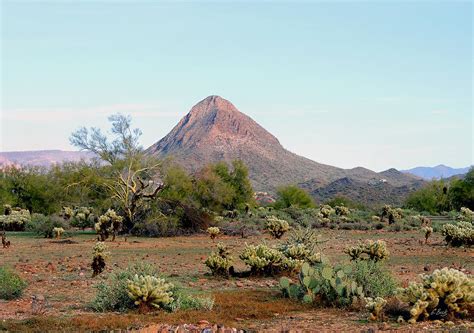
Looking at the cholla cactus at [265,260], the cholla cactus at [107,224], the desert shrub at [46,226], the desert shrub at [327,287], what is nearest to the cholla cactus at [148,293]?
the desert shrub at [327,287]

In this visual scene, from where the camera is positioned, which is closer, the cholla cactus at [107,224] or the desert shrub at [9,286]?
the desert shrub at [9,286]

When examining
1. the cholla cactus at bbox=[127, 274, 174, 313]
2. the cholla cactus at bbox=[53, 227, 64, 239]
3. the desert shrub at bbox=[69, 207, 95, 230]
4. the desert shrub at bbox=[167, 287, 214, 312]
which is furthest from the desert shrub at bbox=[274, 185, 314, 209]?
the cholla cactus at bbox=[127, 274, 174, 313]

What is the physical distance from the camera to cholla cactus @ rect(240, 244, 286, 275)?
47.0ft

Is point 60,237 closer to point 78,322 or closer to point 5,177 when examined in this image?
point 78,322

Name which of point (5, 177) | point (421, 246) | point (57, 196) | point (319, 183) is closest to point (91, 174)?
point (57, 196)

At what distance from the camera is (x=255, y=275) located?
575 inches

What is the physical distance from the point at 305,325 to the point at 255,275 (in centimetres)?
555

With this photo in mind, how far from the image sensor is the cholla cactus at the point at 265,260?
14.3 m

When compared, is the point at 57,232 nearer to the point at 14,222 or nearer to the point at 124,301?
the point at 14,222

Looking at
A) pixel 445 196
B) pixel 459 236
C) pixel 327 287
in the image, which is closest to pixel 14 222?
pixel 459 236

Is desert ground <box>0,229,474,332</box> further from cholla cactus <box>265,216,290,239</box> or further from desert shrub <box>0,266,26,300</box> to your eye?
cholla cactus <box>265,216,290,239</box>

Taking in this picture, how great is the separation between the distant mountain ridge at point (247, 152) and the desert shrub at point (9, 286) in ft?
268

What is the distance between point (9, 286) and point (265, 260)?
5.82 meters

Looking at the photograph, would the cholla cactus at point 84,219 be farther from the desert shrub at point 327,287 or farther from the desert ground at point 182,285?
the desert shrub at point 327,287
